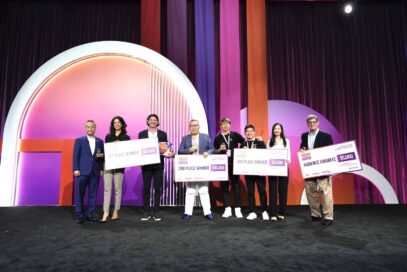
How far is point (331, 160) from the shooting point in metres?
3.69

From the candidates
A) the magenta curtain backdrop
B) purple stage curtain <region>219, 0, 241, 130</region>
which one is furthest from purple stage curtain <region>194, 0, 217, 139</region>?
purple stage curtain <region>219, 0, 241, 130</region>

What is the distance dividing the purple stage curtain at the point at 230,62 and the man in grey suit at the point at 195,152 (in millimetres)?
1358

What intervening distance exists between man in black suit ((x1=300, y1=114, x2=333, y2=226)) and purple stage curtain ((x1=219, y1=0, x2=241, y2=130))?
1.73 metres

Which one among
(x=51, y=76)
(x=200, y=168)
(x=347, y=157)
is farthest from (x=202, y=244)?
(x=51, y=76)

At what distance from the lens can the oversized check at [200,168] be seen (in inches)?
159

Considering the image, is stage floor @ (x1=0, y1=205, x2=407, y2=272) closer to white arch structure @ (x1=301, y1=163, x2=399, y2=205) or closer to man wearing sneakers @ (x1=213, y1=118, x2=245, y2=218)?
man wearing sneakers @ (x1=213, y1=118, x2=245, y2=218)

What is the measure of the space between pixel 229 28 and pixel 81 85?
309cm

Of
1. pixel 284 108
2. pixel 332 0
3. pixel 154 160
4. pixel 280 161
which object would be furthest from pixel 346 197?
pixel 332 0

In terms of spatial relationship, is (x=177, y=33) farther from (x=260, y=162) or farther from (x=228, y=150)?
(x=260, y=162)

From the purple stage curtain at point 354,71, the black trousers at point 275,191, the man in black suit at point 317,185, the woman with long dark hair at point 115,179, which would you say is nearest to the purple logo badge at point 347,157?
the man in black suit at point 317,185

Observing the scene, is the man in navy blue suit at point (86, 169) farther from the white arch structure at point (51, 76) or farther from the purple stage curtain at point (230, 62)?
the purple stage curtain at point (230, 62)

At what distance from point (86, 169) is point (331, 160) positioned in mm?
3219

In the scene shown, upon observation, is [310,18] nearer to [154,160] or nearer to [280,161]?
[280,161]

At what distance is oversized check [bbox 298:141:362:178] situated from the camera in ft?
11.9
